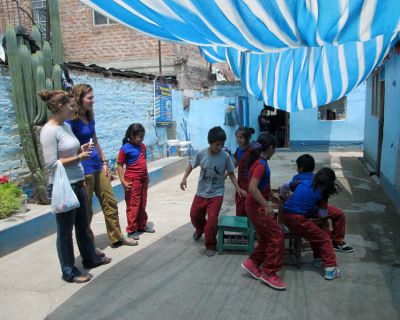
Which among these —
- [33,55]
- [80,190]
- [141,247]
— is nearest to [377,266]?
[141,247]

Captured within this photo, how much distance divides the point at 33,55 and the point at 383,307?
206 inches

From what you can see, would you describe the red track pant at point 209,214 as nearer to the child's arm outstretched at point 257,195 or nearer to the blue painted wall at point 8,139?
the child's arm outstretched at point 257,195

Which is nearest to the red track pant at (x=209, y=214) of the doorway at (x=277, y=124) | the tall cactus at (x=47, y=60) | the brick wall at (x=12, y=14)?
the tall cactus at (x=47, y=60)

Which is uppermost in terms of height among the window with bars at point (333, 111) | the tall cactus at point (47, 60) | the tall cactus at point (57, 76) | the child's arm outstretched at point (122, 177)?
the tall cactus at point (47, 60)

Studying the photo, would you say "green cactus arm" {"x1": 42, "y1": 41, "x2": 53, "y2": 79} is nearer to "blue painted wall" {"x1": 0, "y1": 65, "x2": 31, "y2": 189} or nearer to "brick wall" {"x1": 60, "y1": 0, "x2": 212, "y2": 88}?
"blue painted wall" {"x1": 0, "y1": 65, "x2": 31, "y2": 189}

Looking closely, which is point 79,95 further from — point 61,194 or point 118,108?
point 118,108

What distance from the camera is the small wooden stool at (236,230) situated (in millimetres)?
4098

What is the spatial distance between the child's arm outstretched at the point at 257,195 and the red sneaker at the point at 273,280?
614 mm

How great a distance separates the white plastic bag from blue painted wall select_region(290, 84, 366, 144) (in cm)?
1220

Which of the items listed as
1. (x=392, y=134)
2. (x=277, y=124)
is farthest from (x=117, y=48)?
(x=392, y=134)

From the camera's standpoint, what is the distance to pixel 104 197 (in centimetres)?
419

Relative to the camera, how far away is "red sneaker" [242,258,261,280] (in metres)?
3.54

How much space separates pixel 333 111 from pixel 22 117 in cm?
1238

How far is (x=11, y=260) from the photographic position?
4.14 metres
